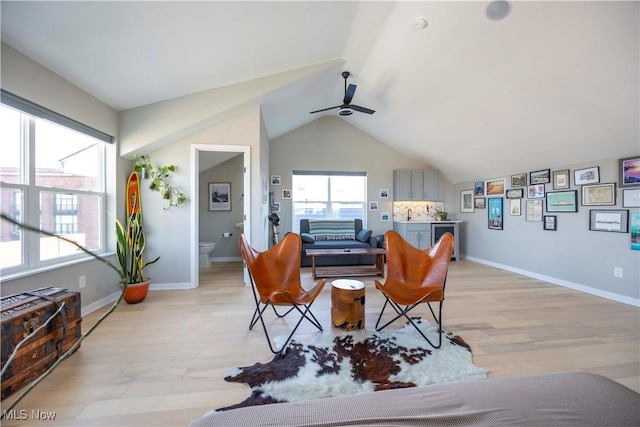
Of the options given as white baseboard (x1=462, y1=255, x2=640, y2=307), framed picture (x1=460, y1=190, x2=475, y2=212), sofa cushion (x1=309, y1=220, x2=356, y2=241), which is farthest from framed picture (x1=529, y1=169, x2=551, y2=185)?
sofa cushion (x1=309, y1=220, x2=356, y2=241)

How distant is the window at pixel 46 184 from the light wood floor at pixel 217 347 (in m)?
0.84

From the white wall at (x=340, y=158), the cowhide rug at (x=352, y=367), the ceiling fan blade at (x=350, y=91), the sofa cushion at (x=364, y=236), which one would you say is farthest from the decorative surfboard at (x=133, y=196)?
the sofa cushion at (x=364, y=236)

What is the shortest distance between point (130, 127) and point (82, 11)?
61.4 inches

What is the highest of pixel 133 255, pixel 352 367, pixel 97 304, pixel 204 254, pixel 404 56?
pixel 404 56

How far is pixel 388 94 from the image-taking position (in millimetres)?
4176

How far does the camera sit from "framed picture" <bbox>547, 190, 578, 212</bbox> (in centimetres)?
359

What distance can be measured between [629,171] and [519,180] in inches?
55.0

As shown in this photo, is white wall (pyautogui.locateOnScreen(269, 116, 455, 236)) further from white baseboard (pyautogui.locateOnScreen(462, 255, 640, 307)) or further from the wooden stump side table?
the wooden stump side table

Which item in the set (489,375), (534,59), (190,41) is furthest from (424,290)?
(190,41)

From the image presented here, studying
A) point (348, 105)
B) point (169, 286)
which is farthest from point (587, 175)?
point (169, 286)

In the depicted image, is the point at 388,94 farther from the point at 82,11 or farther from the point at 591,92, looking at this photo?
the point at 82,11

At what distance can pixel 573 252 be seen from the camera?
11.8 ft

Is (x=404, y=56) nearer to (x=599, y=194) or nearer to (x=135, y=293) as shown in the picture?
(x=599, y=194)

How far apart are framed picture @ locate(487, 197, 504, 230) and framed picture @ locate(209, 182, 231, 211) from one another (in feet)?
17.5
